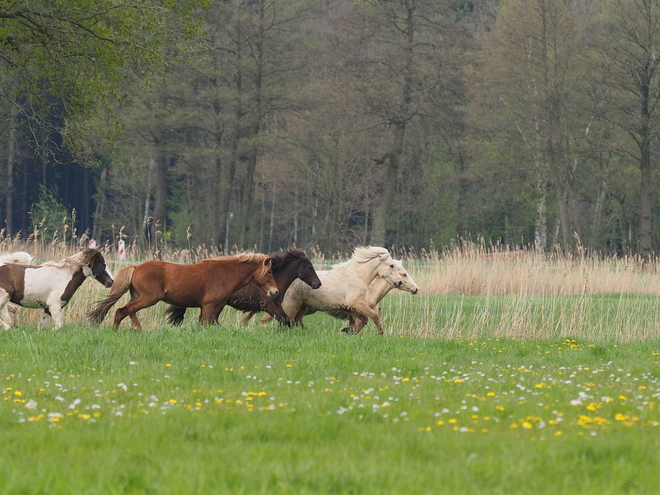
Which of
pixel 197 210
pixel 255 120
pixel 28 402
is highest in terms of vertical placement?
pixel 255 120

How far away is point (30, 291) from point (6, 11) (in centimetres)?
751

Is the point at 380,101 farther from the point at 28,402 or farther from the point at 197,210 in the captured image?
the point at 28,402

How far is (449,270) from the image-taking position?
25.1m

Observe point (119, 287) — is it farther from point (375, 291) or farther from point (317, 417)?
point (317, 417)

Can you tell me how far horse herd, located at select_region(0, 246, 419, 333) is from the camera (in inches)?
535

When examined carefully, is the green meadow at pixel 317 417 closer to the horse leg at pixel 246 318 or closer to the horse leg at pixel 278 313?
the horse leg at pixel 278 313

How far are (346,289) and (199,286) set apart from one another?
8.23 ft

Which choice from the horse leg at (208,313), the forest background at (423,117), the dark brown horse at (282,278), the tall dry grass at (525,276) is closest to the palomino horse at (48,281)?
the horse leg at (208,313)

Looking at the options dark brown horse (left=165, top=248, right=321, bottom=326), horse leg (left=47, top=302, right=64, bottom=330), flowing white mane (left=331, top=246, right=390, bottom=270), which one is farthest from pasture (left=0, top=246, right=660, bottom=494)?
flowing white mane (left=331, top=246, right=390, bottom=270)

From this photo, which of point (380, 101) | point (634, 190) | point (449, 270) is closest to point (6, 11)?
point (449, 270)

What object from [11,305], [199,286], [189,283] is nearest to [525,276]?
[199,286]

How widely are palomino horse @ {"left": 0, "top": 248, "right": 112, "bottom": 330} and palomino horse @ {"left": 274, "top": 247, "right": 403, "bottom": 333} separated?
3.08 m

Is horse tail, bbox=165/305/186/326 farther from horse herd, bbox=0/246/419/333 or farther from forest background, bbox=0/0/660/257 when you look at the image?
forest background, bbox=0/0/660/257

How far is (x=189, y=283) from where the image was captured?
13.8 metres
